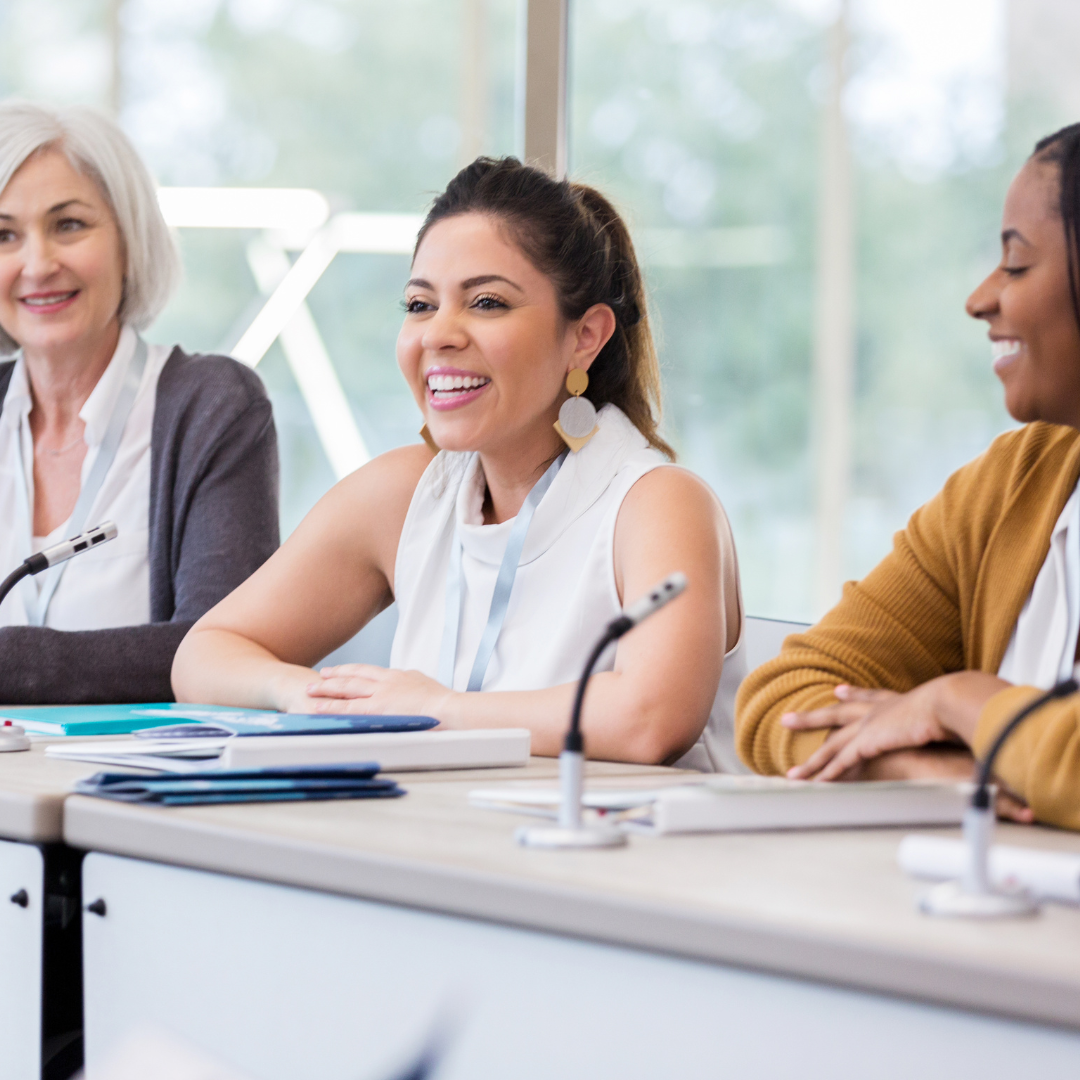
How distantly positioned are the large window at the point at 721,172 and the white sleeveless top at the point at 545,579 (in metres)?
2.62

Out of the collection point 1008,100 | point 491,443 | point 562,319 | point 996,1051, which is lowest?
point 996,1051

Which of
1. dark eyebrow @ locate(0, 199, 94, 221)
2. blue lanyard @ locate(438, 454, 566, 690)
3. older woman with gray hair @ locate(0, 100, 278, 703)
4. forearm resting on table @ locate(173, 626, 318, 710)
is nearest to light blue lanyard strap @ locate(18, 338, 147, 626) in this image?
older woman with gray hair @ locate(0, 100, 278, 703)

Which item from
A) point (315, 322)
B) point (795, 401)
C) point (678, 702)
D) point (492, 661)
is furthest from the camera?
point (315, 322)

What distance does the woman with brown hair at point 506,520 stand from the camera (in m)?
1.79

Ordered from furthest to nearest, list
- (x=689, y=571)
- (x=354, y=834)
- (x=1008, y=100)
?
(x=1008, y=100) < (x=689, y=571) < (x=354, y=834)

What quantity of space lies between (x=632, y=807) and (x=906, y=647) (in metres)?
0.68

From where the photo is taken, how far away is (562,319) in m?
2.09

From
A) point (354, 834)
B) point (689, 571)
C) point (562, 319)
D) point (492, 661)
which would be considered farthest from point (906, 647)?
point (354, 834)

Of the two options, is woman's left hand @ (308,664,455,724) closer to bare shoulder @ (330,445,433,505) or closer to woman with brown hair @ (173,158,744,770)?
woman with brown hair @ (173,158,744,770)

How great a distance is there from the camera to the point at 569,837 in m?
0.96

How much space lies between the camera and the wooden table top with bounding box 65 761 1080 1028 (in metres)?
0.72

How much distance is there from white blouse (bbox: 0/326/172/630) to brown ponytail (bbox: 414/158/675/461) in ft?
2.35

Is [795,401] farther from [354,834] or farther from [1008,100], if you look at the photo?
[354,834]

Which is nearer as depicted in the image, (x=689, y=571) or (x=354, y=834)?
(x=354, y=834)
